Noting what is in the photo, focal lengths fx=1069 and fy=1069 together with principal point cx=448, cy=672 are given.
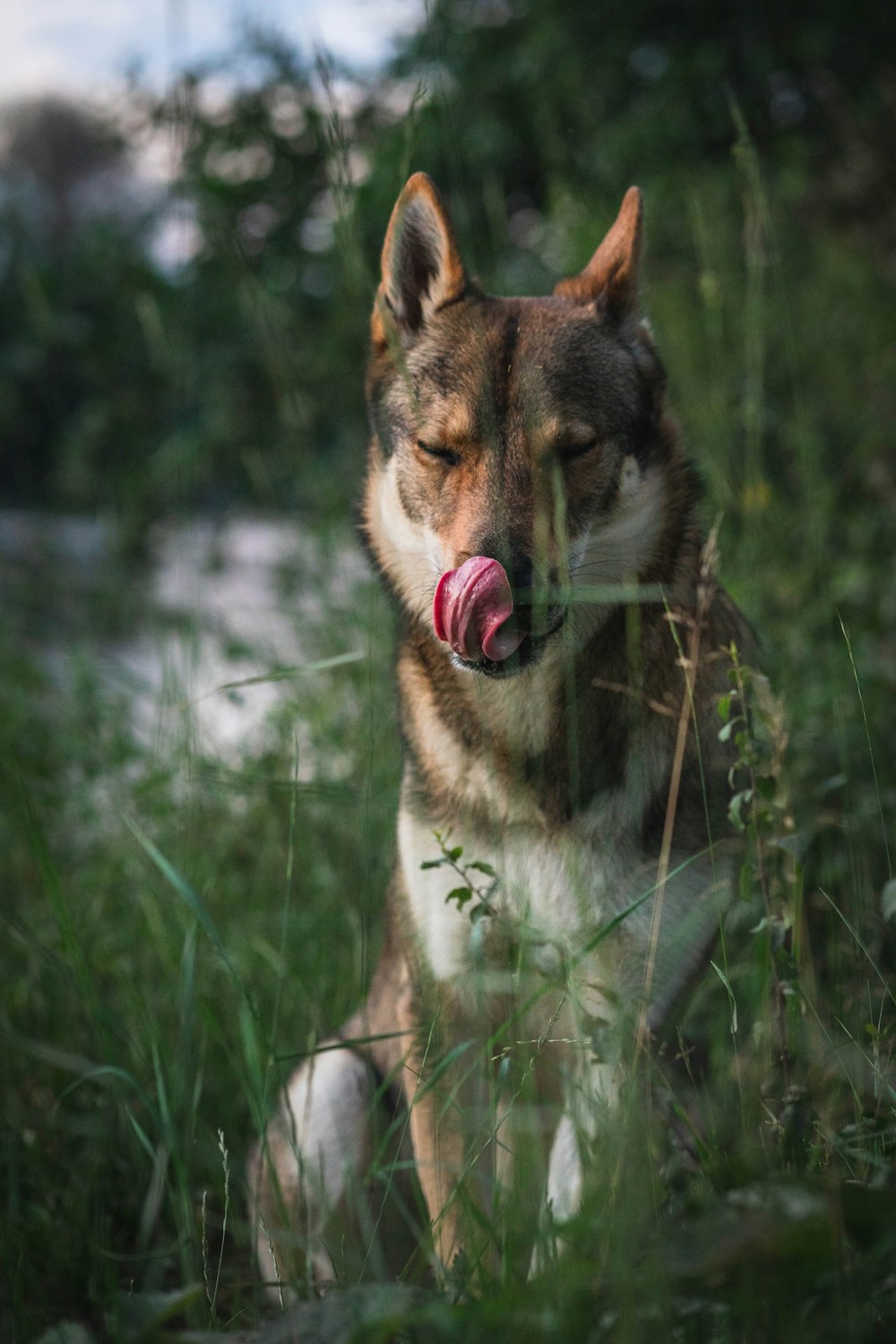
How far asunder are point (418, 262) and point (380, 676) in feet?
3.94

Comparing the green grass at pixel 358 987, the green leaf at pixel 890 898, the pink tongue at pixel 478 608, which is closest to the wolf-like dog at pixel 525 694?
the pink tongue at pixel 478 608

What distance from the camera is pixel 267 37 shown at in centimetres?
446

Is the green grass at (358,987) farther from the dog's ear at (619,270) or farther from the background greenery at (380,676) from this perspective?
the dog's ear at (619,270)

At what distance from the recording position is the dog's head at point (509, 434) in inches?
73.9

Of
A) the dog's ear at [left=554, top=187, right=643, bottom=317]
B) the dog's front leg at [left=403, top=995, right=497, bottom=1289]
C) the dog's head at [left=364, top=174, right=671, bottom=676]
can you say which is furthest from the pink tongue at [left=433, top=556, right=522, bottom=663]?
the dog's ear at [left=554, top=187, right=643, bottom=317]

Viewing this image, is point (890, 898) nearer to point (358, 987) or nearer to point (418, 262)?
point (358, 987)

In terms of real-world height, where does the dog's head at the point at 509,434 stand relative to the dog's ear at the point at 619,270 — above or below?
below

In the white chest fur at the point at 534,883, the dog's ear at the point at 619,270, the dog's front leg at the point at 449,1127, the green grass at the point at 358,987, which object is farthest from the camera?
the dog's ear at the point at 619,270

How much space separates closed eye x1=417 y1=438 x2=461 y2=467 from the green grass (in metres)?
0.53

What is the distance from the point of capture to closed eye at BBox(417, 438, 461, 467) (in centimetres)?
206

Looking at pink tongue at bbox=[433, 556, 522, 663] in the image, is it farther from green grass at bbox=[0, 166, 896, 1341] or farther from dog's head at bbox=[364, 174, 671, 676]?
green grass at bbox=[0, 166, 896, 1341]

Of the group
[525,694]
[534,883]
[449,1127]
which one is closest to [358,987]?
[449,1127]

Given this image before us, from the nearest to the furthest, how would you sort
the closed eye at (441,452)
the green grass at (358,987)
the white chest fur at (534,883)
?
the green grass at (358,987) → the white chest fur at (534,883) → the closed eye at (441,452)

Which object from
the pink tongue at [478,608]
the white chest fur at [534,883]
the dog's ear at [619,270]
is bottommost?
the white chest fur at [534,883]
